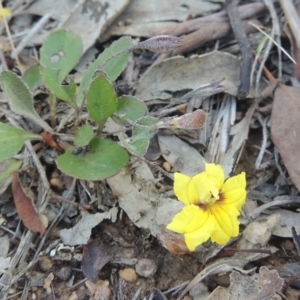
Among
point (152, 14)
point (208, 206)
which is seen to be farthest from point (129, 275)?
point (152, 14)

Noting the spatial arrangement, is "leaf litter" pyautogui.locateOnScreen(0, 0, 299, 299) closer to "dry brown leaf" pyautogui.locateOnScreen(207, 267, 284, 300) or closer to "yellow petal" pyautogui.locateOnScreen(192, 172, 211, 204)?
"dry brown leaf" pyautogui.locateOnScreen(207, 267, 284, 300)

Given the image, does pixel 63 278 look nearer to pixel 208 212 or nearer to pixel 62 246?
pixel 62 246

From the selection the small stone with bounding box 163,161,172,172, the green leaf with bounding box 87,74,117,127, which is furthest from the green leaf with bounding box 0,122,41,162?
Result: the small stone with bounding box 163,161,172,172

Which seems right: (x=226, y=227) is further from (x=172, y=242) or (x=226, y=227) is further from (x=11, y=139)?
(x=11, y=139)

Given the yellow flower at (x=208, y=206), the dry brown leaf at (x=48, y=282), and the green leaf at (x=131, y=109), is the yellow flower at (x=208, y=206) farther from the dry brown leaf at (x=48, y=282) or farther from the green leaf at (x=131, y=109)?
the dry brown leaf at (x=48, y=282)

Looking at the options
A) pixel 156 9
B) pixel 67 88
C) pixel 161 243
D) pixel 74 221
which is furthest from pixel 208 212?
pixel 156 9

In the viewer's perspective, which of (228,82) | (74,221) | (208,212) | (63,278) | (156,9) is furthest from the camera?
(156,9)
